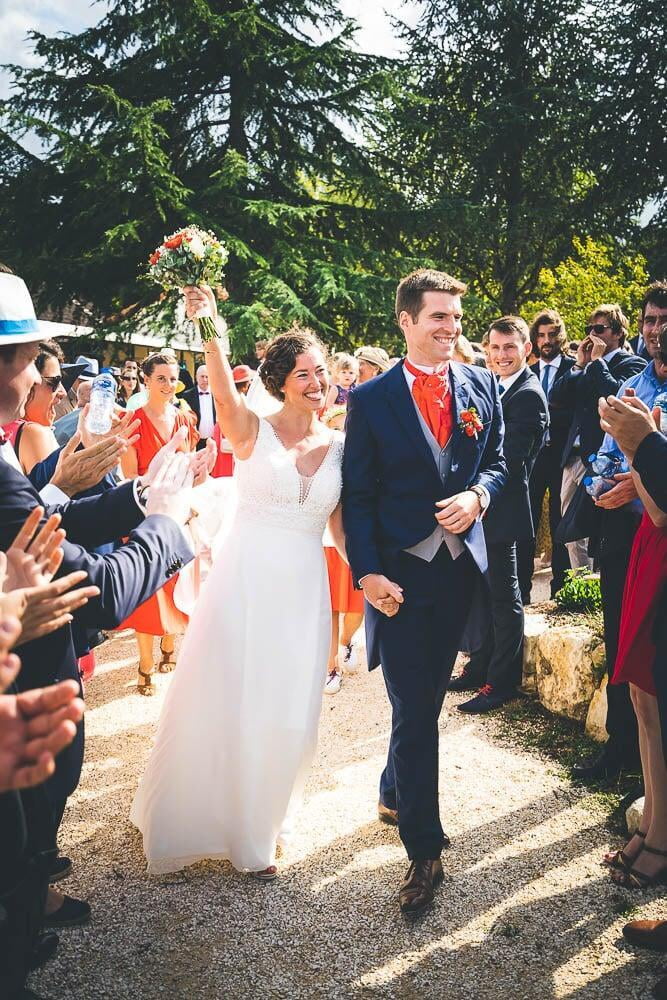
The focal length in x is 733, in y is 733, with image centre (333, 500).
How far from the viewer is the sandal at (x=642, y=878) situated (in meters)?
3.15

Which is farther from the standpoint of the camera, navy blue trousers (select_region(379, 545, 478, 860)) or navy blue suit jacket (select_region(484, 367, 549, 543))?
navy blue suit jacket (select_region(484, 367, 549, 543))

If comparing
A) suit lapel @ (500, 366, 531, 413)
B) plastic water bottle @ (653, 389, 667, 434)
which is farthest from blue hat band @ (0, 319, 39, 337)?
suit lapel @ (500, 366, 531, 413)

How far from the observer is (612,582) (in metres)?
3.93

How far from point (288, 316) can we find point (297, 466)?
1296 cm

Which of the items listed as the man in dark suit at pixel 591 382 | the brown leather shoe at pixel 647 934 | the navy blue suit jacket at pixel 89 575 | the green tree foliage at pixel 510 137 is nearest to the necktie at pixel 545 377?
the man in dark suit at pixel 591 382

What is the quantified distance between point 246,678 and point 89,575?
4.84ft

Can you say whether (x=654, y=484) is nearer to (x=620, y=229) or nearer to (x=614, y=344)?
(x=614, y=344)

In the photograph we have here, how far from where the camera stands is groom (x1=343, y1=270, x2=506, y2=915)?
124 inches

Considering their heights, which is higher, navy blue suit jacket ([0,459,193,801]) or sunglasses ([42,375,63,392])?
sunglasses ([42,375,63,392])

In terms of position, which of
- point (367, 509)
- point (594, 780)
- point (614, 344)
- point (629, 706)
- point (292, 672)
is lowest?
point (594, 780)

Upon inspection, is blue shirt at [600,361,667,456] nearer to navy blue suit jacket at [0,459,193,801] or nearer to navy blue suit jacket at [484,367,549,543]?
navy blue suit jacket at [484,367,549,543]

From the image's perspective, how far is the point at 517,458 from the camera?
16.9 ft

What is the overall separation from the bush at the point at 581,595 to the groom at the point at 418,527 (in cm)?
257

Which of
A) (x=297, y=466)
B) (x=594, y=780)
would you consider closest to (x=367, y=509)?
(x=297, y=466)
